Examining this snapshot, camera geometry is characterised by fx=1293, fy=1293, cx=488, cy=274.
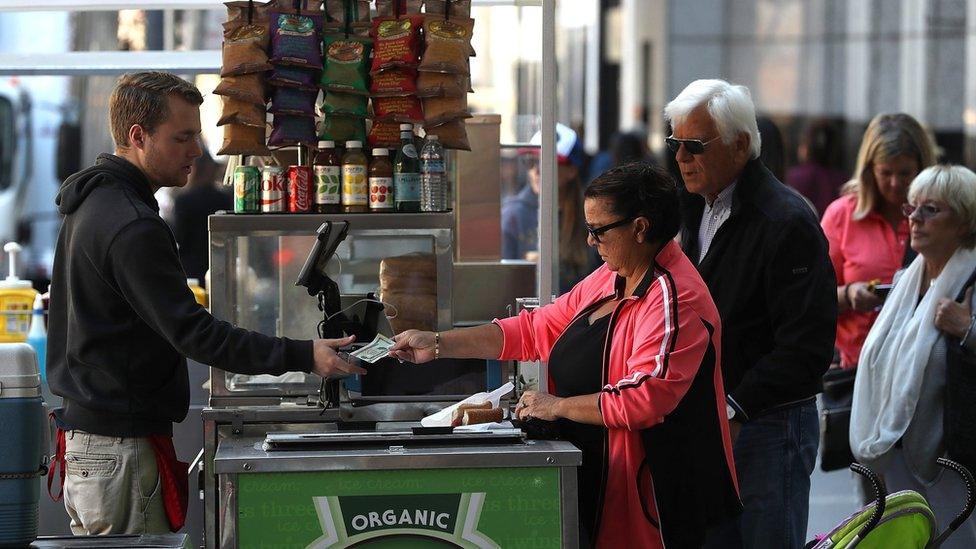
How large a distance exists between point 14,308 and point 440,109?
5.99ft

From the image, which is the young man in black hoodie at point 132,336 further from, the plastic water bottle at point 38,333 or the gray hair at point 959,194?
the gray hair at point 959,194

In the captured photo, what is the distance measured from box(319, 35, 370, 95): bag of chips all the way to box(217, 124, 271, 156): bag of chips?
228mm

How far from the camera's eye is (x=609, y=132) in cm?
1438

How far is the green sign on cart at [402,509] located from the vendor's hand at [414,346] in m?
0.49

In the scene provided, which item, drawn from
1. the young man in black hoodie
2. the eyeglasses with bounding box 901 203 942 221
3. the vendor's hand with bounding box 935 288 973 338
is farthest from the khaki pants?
the eyeglasses with bounding box 901 203 942 221

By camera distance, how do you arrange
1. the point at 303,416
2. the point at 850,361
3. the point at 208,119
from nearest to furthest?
1. the point at 303,416
2. the point at 850,361
3. the point at 208,119

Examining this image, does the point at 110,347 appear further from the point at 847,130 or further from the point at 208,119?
the point at 847,130

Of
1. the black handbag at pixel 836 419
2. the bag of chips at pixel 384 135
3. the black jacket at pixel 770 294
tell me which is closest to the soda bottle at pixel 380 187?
the bag of chips at pixel 384 135

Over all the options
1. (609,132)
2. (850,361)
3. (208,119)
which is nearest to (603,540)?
(850,361)

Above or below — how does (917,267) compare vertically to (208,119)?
below

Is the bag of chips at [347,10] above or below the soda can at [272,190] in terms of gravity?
above

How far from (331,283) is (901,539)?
1576 millimetres

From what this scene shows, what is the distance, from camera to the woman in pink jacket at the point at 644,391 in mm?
3002

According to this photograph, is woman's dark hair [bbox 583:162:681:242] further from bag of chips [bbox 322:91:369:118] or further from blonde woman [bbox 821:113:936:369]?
blonde woman [bbox 821:113:936:369]
